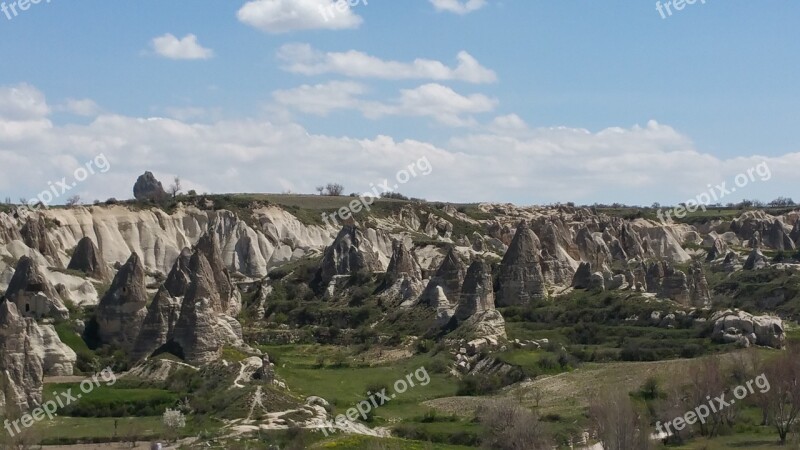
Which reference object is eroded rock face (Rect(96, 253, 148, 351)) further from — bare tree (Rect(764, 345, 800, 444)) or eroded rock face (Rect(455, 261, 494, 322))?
bare tree (Rect(764, 345, 800, 444))

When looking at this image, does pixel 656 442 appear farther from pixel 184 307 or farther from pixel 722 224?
pixel 722 224

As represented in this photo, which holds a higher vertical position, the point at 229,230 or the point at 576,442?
the point at 229,230

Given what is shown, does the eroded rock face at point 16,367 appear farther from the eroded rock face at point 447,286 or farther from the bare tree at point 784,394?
the eroded rock face at point 447,286

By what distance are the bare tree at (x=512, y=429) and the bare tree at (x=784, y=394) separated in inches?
338

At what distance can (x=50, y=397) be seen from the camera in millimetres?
51594

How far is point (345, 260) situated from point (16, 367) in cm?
4185

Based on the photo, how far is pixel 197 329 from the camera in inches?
2296

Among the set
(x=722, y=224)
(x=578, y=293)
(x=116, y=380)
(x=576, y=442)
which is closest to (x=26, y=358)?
(x=116, y=380)

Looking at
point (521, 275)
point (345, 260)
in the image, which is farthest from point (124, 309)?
point (521, 275)

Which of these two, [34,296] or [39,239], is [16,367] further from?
[39,239]

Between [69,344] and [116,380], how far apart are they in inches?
301

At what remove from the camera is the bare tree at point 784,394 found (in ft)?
157

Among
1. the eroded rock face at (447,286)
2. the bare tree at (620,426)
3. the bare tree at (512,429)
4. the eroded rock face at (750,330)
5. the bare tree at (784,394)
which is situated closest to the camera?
the bare tree at (620,426)

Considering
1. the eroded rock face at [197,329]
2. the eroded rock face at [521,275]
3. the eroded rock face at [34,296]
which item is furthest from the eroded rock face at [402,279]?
the eroded rock face at [34,296]
